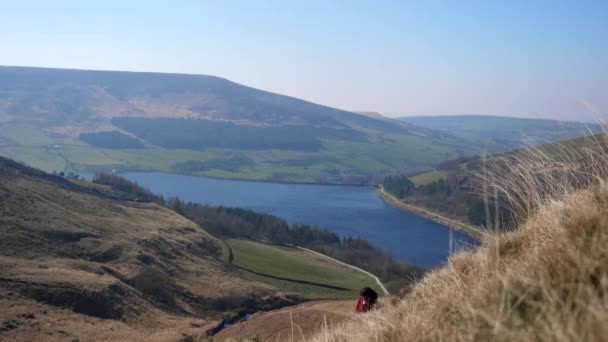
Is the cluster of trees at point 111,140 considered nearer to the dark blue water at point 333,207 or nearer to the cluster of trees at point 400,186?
the dark blue water at point 333,207

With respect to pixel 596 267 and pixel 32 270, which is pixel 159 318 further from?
pixel 596 267

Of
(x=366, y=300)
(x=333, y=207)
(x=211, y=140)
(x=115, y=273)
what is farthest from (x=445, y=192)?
(x=211, y=140)

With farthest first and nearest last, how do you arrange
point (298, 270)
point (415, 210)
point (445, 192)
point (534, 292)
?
point (445, 192) < point (415, 210) < point (298, 270) < point (534, 292)

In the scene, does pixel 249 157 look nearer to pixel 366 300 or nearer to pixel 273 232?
pixel 273 232

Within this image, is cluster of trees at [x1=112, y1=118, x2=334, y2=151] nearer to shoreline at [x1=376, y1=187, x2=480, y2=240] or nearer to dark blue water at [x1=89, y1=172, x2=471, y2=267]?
dark blue water at [x1=89, y1=172, x2=471, y2=267]

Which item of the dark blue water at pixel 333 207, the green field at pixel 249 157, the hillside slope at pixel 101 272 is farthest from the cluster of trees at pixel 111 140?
the hillside slope at pixel 101 272

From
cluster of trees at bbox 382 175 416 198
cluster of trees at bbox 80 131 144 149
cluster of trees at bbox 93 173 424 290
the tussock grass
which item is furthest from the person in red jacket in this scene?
cluster of trees at bbox 80 131 144 149
